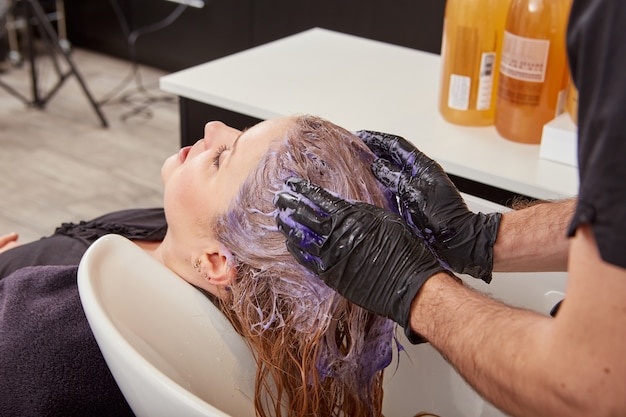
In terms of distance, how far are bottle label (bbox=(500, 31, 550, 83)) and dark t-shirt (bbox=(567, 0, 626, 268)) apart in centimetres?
72

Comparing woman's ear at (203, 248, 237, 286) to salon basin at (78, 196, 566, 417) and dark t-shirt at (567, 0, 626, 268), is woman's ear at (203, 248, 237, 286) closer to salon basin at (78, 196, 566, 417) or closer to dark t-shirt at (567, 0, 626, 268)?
salon basin at (78, 196, 566, 417)

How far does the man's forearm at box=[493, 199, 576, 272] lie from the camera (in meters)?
1.01

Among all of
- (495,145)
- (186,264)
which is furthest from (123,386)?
(495,145)

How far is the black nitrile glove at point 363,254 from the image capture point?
822 millimetres

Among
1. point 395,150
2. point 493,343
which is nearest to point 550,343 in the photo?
point 493,343

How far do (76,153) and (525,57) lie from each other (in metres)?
2.27

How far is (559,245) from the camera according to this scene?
3.29 feet

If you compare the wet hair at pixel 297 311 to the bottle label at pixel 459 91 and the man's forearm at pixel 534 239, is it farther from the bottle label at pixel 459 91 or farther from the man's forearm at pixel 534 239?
the bottle label at pixel 459 91

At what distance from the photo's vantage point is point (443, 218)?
1.05 meters

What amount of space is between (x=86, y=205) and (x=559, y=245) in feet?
6.74

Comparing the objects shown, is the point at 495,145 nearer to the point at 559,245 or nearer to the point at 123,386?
the point at 559,245

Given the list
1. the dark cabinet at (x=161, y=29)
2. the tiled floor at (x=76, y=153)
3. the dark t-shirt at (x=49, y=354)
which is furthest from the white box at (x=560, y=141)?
the dark cabinet at (x=161, y=29)

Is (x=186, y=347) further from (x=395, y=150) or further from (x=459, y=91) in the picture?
(x=459, y=91)

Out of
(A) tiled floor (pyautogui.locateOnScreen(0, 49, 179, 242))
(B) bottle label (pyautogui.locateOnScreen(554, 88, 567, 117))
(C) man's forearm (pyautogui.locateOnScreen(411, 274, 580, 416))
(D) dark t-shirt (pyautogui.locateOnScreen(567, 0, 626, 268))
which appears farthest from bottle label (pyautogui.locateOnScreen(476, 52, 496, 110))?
(A) tiled floor (pyautogui.locateOnScreen(0, 49, 179, 242))
